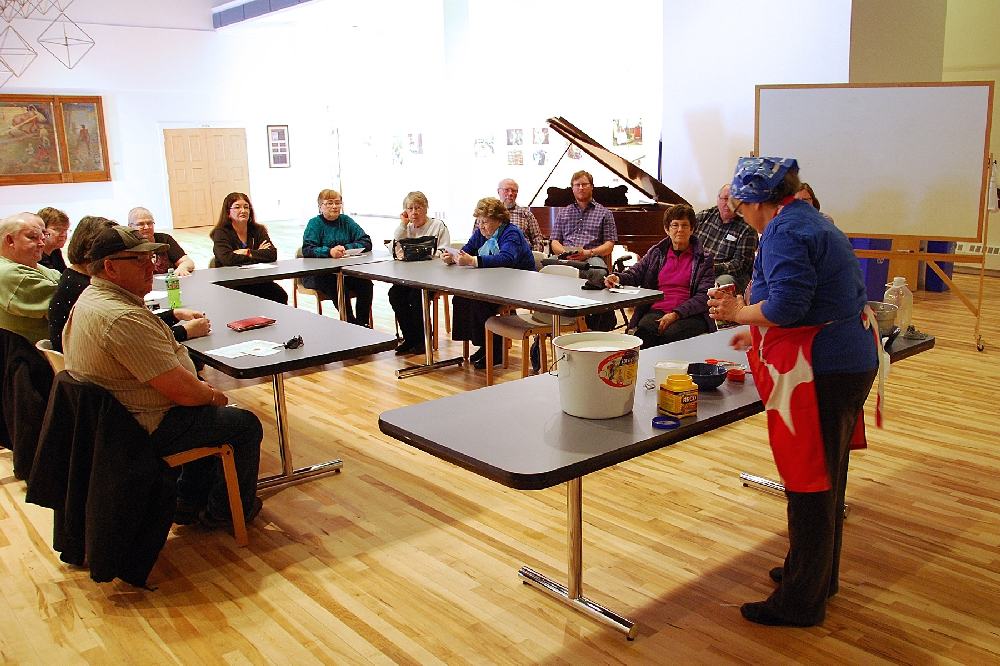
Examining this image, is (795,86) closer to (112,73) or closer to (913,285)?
(913,285)

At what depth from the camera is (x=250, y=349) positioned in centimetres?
356

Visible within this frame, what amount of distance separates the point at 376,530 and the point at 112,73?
1489 cm

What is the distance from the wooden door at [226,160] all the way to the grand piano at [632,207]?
10.8m

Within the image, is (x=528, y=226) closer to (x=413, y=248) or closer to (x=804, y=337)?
(x=413, y=248)

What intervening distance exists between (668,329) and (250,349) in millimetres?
2456

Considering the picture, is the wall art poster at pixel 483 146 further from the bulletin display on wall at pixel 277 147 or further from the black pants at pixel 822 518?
the black pants at pixel 822 518

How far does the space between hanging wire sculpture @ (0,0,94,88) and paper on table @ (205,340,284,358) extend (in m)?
12.3

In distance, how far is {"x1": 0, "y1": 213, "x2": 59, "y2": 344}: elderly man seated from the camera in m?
3.79

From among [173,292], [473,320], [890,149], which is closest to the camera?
[173,292]

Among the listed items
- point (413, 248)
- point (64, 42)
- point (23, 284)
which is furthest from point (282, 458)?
point (64, 42)

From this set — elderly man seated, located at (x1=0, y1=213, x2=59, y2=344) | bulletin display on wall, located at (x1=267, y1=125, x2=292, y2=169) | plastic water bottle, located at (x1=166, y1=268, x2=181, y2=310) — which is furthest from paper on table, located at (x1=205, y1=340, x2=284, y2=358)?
bulletin display on wall, located at (x1=267, y1=125, x2=292, y2=169)

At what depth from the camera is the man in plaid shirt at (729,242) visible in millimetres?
5230

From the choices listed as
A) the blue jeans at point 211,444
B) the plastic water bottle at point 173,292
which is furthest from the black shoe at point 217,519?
the plastic water bottle at point 173,292

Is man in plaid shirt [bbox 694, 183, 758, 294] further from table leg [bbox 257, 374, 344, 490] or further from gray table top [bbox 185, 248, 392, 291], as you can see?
table leg [bbox 257, 374, 344, 490]
